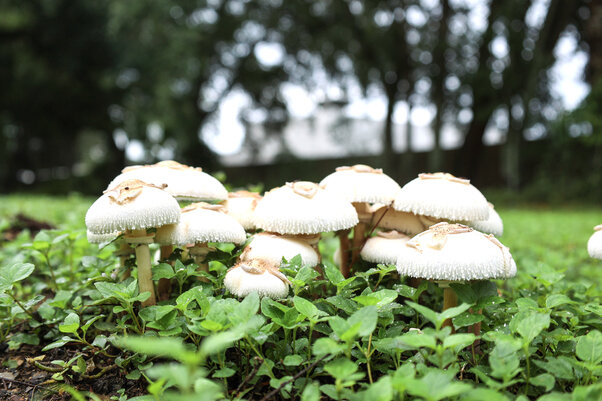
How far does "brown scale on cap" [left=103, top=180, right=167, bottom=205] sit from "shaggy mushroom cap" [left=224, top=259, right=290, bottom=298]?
406mm

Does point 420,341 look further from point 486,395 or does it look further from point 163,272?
point 163,272

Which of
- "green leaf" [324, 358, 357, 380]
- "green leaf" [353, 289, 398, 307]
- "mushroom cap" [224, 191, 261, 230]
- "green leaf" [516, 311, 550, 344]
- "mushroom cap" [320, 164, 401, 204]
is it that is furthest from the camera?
"mushroom cap" [224, 191, 261, 230]

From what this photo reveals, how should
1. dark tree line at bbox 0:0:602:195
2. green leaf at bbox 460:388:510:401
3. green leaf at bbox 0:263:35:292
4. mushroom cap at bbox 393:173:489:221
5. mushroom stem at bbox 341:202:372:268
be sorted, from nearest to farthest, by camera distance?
green leaf at bbox 460:388:510:401 → green leaf at bbox 0:263:35:292 → mushroom cap at bbox 393:173:489:221 → mushroom stem at bbox 341:202:372:268 → dark tree line at bbox 0:0:602:195

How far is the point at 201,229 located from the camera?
1497 mm

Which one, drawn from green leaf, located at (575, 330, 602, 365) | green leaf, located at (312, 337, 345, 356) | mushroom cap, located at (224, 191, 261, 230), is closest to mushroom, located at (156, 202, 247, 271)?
mushroom cap, located at (224, 191, 261, 230)

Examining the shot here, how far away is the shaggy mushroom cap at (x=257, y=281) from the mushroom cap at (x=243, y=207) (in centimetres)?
38

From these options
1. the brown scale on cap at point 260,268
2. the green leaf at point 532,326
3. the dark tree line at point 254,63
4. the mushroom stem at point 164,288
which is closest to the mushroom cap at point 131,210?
the brown scale on cap at point 260,268

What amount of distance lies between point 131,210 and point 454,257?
1.01 m

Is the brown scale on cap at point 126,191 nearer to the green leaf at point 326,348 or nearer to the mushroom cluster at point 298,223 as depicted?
the mushroom cluster at point 298,223

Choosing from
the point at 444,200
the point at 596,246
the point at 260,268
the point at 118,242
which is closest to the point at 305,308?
the point at 260,268

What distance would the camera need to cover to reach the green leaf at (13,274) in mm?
1472

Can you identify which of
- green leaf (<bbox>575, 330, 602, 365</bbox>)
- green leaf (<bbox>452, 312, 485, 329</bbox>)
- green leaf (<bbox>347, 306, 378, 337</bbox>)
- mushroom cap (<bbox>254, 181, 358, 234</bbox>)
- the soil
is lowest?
the soil

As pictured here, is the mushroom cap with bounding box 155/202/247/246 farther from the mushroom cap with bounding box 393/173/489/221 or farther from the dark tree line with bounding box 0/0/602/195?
the dark tree line with bounding box 0/0/602/195

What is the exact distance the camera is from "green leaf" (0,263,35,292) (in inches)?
57.9
